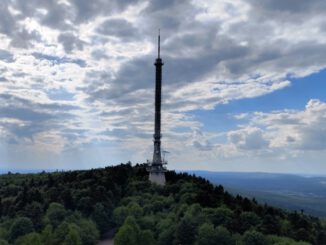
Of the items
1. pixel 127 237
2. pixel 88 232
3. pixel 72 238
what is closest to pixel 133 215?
pixel 88 232

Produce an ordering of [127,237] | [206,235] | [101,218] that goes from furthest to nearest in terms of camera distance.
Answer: [101,218] < [206,235] < [127,237]

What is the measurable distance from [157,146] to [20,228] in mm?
62350

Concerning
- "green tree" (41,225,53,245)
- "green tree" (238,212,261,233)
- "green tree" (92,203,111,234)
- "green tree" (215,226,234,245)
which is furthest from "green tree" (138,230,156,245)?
"green tree" (238,212,261,233)

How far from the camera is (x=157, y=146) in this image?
518 ft

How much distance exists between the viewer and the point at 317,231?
123 meters

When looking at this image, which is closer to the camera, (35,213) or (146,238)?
(146,238)

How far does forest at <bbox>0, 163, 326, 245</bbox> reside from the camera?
333 ft

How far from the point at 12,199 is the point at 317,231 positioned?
88.2 m

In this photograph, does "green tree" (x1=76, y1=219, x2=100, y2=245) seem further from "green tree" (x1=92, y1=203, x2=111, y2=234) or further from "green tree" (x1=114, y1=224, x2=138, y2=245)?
"green tree" (x1=114, y1=224, x2=138, y2=245)

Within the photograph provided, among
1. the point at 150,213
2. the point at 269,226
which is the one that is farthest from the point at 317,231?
the point at 150,213

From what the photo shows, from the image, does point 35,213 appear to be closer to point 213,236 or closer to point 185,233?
point 185,233

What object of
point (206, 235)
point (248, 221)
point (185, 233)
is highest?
point (248, 221)

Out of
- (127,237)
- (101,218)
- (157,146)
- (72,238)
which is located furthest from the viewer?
(157,146)

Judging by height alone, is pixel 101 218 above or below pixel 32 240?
above
